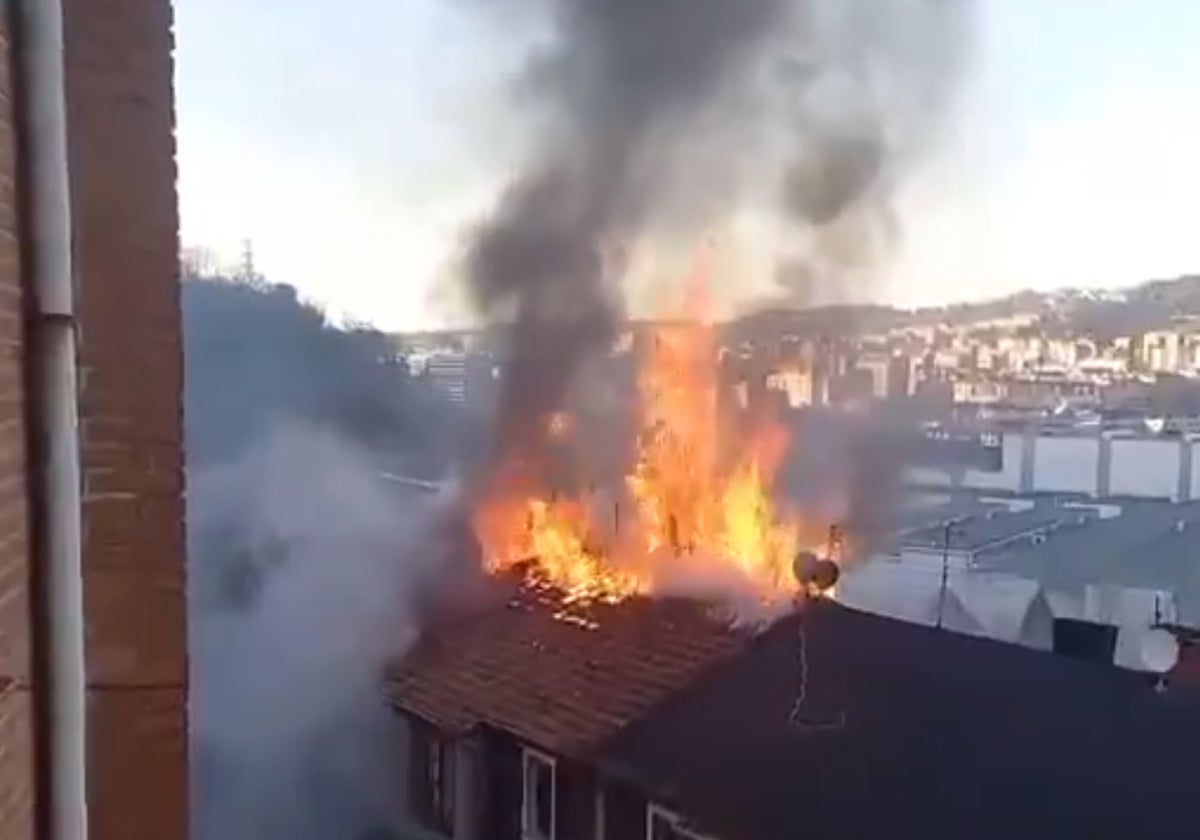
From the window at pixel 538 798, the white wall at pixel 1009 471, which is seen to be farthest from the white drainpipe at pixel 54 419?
the white wall at pixel 1009 471

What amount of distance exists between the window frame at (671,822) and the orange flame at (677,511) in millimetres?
4678

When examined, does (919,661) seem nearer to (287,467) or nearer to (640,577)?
(640,577)

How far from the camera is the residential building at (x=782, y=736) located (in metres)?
7.23

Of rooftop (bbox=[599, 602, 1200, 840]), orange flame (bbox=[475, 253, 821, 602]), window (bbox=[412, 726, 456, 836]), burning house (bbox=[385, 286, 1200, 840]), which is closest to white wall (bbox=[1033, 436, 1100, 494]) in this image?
orange flame (bbox=[475, 253, 821, 602])

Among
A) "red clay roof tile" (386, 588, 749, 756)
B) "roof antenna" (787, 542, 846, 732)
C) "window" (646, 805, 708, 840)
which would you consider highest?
"roof antenna" (787, 542, 846, 732)

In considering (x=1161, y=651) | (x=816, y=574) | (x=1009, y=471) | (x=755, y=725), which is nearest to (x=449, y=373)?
(x=816, y=574)

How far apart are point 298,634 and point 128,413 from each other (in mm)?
10703

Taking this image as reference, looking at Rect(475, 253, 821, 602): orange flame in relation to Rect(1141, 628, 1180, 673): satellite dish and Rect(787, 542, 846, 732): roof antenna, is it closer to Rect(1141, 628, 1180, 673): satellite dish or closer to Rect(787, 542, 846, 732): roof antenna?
Rect(787, 542, 846, 732): roof antenna

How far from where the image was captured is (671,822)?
25.1ft

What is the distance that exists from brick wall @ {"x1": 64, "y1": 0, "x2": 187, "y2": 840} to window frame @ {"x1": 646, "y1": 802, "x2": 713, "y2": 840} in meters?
5.33

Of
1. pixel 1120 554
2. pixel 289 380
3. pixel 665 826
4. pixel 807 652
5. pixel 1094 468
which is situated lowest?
pixel 1120 554

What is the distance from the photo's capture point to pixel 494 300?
659 inches

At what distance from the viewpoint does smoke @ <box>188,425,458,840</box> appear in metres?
11.7

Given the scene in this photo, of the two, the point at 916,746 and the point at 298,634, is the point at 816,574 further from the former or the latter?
the point at 298,634
